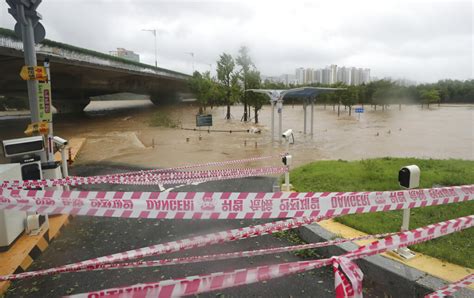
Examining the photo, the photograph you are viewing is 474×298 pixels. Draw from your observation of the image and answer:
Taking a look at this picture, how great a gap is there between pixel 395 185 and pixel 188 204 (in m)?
5.10

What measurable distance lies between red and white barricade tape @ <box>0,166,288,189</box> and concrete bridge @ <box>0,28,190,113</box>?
4.70m

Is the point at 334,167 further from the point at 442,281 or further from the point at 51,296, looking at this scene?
the point at 51,296

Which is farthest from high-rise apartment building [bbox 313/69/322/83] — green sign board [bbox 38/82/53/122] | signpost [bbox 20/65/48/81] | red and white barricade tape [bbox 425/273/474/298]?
red and white barricade tape [bbox 425/273/474/298]

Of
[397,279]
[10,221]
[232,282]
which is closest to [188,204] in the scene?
[232,282]

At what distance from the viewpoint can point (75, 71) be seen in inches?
957

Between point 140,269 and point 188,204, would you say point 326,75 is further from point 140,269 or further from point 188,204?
point 188,204

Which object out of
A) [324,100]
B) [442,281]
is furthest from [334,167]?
[324,100]

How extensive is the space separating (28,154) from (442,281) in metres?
5.51

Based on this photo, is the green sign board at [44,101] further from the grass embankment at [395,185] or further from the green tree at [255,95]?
the green tree at [255,95]

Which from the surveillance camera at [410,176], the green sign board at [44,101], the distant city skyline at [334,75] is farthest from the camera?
the distant city skyline at [334,75]

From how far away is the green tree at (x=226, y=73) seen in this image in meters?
29.9

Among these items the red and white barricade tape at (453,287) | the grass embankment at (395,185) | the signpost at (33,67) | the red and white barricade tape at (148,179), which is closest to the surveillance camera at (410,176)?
the grass embankment at (395,185)

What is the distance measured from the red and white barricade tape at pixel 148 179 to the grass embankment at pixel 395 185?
3.31 feet

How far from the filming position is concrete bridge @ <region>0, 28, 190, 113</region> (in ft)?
56.8
